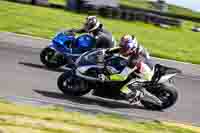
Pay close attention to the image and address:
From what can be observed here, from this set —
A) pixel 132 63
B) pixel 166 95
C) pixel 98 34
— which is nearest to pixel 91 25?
pixel 98 34

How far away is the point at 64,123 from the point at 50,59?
22.2 ft

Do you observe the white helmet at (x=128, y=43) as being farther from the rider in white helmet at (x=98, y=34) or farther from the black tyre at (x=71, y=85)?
the rider in white helmet at (x=98, y=34)

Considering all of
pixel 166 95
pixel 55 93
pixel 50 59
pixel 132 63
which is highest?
pixel 132 63

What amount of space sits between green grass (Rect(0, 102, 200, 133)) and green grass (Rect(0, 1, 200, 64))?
11.5 meters

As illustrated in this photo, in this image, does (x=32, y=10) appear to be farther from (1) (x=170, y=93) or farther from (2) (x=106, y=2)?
(1) (x=170, y=93)

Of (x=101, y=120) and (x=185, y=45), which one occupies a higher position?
(x=101, y=120)

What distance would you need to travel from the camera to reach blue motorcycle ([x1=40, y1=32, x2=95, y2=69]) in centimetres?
1596

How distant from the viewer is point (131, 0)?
65.0m

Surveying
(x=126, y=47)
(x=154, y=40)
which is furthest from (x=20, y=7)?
(x=126, y=47)

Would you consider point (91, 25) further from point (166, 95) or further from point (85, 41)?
point (166, 95)

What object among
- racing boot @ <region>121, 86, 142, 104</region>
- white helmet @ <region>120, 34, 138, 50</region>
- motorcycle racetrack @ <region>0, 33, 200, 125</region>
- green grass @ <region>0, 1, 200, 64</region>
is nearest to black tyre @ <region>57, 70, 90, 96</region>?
motorcycle racetrack @ <region>0, 33, 200, 125</region>

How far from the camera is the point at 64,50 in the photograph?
1616 centimetres

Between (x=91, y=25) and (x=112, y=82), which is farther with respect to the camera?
(x=91, y=25)

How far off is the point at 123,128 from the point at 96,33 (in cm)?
614
